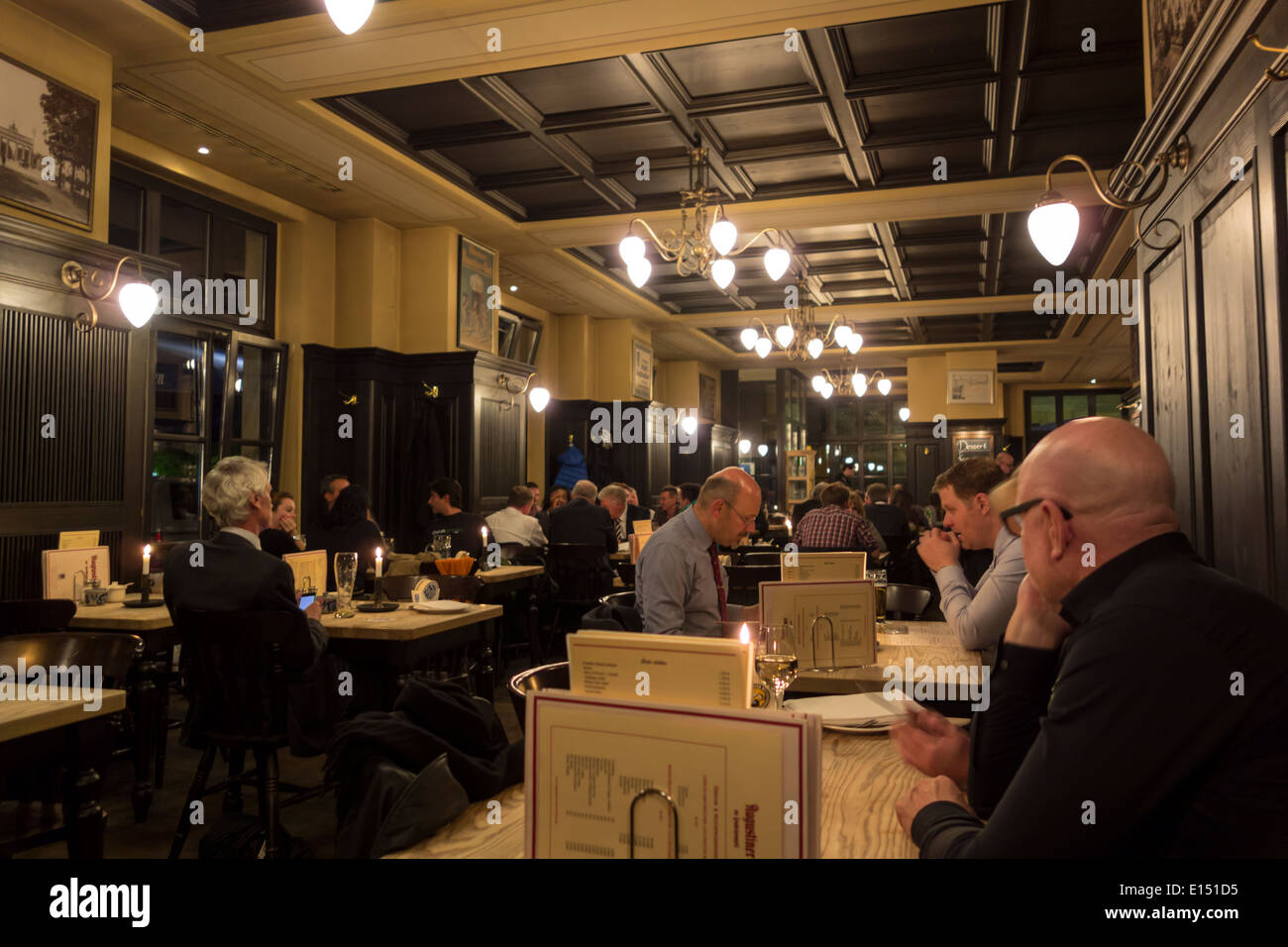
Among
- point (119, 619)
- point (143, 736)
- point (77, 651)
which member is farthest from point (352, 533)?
point (77, 651)

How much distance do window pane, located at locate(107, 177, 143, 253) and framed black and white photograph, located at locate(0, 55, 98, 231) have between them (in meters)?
1.35

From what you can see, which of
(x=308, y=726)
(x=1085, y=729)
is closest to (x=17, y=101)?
(x=308, y=726)

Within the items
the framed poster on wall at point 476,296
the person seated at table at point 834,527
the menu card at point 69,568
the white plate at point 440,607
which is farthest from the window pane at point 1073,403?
the menu card at point 69,568

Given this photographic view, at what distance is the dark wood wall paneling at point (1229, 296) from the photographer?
2082 millimetres

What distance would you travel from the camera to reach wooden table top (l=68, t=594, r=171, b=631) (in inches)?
148

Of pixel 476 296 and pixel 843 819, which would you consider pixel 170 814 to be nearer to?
pixel 843 819

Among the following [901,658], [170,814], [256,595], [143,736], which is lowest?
[170,814]

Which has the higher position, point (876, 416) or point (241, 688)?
point (876, 416)

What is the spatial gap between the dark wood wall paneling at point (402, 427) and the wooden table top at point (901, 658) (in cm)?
562

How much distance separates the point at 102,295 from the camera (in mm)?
5035

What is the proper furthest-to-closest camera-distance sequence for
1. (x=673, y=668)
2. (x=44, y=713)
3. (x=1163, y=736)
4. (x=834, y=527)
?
(x=834, y=527) → (x=44, y=713) → (x=673, y=668) → (x=1163, y=736)

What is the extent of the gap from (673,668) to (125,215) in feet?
22.4

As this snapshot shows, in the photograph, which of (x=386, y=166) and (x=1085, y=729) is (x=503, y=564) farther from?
(x=1085, y=729)

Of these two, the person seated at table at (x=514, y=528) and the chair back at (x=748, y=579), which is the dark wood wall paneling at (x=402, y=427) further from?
the chair back at (x=748, y=579)
